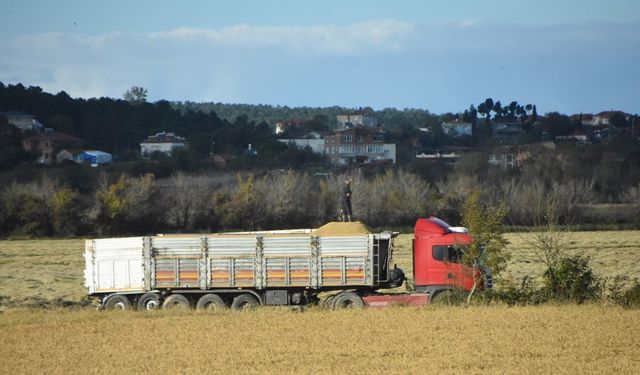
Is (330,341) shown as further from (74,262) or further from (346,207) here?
(74,262)

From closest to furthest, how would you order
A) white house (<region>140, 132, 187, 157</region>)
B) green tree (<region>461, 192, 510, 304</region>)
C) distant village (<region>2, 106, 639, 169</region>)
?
1. green tree (<region>461, 192, 510, 304</region>)
2. distant village (<region>2, 106, 639, 169</region>)
3. white house (<region>140, 132, 187, 157</region>)

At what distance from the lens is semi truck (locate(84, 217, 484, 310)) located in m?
32.3

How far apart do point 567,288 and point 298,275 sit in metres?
8.07

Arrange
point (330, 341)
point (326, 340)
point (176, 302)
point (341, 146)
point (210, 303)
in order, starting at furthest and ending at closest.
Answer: point (341, 146)
point (176, 302)
point (210, 303)
point (326, 340)
point (330, 341)

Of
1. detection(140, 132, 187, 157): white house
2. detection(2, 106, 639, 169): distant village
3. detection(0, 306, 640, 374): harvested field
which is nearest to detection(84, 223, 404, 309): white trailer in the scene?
detection(0, 306, 640, 374): harvested field

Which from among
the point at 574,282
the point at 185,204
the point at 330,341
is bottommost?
the point at 330,341

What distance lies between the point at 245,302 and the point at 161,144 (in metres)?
111

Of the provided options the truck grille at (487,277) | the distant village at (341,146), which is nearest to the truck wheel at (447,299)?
the truck grille at (487,277)

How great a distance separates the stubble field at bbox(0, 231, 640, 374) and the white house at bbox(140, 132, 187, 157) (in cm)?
10441

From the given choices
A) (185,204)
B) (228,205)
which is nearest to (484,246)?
(228,205)

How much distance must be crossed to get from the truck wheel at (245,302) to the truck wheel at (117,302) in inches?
132

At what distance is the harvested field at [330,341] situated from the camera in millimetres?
23203

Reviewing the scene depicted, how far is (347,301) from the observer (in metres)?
32.7

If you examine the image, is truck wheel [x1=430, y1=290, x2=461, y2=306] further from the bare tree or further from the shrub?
the bare tree
